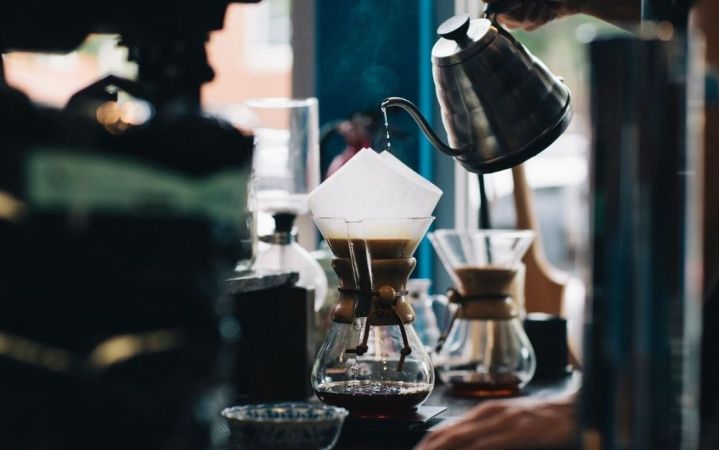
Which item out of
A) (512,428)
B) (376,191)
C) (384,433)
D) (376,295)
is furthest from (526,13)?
(512,428)

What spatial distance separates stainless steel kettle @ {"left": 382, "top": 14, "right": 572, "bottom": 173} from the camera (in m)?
1.65

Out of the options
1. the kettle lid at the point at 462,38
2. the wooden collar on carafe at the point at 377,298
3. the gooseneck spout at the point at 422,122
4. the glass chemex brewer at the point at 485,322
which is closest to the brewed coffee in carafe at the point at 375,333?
the wooden collar on carafe at the point at 377,298

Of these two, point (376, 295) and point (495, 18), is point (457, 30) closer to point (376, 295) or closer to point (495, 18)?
point (495, 18)

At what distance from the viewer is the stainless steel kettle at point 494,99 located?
5.41 feet

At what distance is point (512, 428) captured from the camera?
3.62 ft

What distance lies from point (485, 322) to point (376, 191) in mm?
466

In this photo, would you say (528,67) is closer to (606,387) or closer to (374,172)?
(374,172)

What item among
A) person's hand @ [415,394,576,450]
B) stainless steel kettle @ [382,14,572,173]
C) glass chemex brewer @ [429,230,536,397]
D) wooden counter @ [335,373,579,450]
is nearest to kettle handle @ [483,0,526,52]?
stainless steel kettle @ [382,14,572,173]

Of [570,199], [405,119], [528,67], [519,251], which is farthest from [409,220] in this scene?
[570,199]

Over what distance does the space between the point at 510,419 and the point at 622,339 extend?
1.23 feet

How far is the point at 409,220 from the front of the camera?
1.57 metres

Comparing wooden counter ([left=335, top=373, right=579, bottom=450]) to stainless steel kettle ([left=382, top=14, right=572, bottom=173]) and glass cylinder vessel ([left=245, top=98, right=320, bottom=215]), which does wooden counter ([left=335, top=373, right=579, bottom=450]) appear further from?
glass cylinder vessel ([left=245, top=98, right=320, bottom=215])

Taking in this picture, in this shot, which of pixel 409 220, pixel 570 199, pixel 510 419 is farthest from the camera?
pixel 570 199

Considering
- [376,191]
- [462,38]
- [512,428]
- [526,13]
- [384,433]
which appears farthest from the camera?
[526,13]
